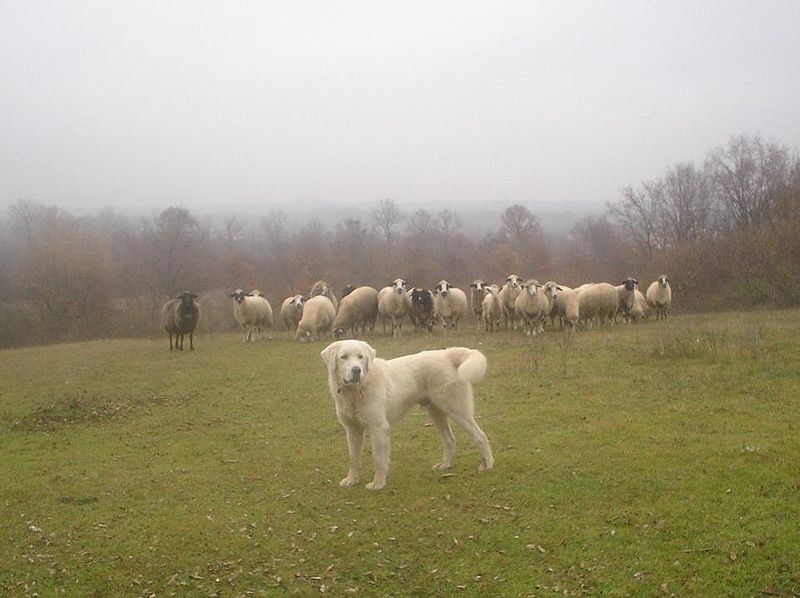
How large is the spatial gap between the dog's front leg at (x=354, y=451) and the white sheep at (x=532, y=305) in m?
15.1

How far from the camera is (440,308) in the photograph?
26.0m

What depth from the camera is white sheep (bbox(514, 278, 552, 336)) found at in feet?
74.4

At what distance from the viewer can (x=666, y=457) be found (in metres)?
7.95

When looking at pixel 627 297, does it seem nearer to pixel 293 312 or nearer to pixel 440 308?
pixel 440 308

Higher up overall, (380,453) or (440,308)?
(440,308)

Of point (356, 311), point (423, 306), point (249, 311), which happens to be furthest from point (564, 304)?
point (249, 311)

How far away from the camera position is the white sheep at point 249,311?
27.0 metres

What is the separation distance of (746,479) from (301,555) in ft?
14.7

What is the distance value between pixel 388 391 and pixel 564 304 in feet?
56.8

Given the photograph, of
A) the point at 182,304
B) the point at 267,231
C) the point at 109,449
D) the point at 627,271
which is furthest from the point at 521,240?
the point at 109,449

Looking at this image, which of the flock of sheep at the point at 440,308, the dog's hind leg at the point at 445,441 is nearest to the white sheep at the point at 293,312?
the flock of sheep at the point at 440,308

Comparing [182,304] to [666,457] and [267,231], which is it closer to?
[666,457]

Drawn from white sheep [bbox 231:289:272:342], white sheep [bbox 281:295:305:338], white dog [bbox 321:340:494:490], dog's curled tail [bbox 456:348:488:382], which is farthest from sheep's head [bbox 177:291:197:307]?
dog's curled tail [bbox 456:348:488:382]

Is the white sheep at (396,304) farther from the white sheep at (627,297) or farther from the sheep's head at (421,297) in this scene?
the white sheep at (627,297)
